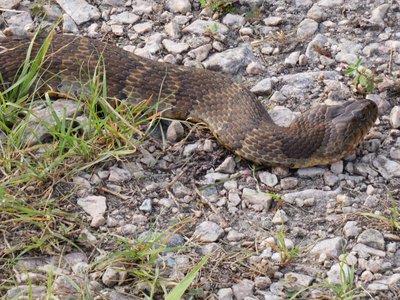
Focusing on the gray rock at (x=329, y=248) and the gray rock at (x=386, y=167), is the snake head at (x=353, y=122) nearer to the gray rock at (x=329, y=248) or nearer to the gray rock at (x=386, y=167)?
the gray rock at (x=386, y=167)

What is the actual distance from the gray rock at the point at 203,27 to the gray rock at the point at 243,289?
109 inches

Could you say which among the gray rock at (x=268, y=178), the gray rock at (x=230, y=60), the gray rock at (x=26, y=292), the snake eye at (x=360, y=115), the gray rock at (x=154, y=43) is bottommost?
the gray rock at (x=268, y=178)

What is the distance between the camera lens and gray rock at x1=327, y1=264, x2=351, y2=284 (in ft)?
14.9

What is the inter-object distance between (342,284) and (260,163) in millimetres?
1354

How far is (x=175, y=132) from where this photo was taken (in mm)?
5805

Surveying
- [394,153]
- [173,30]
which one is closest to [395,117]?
[394,153]

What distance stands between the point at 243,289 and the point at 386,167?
157 cm

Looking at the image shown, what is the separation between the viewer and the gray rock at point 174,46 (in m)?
6.64

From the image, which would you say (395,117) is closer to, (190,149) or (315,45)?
(315,45)

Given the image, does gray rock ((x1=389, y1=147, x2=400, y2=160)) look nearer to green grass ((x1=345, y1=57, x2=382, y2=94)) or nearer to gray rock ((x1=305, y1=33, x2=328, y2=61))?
green grass ((x1=345, y1=57, x2=382, y2=94))

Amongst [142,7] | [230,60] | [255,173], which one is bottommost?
[255,173]

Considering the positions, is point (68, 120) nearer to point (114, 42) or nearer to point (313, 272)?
point (114, 42)

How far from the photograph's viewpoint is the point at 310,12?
7004mm

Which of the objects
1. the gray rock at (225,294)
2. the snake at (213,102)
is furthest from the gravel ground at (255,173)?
the snake at (213,102)
